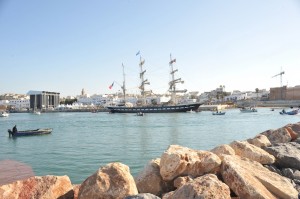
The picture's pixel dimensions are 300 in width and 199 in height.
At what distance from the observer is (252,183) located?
5852mm

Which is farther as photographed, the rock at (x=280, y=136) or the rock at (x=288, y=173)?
the rock at (x=280, y=136)

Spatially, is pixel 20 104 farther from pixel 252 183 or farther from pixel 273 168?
pixel 252 183

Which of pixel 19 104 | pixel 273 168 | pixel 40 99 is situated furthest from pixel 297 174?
pixel 19 104

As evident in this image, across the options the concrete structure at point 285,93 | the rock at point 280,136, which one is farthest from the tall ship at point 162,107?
the rock at point 280,136

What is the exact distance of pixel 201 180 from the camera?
199 inches

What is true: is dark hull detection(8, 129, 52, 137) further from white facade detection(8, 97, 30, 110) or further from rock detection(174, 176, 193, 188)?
white facade detection(8, 97, 30, 110)

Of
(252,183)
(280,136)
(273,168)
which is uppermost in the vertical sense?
(280,136)

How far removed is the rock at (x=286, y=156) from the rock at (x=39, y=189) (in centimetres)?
583

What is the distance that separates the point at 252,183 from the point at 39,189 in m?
4.14

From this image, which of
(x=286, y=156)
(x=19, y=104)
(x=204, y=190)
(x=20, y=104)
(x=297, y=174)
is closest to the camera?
(x=204, y=190)

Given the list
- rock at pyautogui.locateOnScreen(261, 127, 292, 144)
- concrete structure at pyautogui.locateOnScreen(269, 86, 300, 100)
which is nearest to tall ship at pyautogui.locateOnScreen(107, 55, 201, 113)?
concrete structure at pyautogui.locateOnScreen(269, 86, 300, 100)

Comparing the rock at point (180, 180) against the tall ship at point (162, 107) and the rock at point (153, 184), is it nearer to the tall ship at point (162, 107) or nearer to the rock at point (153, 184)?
the rock at point (153, 184)

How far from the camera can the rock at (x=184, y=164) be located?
659cm

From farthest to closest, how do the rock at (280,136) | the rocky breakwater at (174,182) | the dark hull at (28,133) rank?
1. the dark hull at (28,133)
2. the rock at (280,136)
3. the rocky breakwater at (174,182)
